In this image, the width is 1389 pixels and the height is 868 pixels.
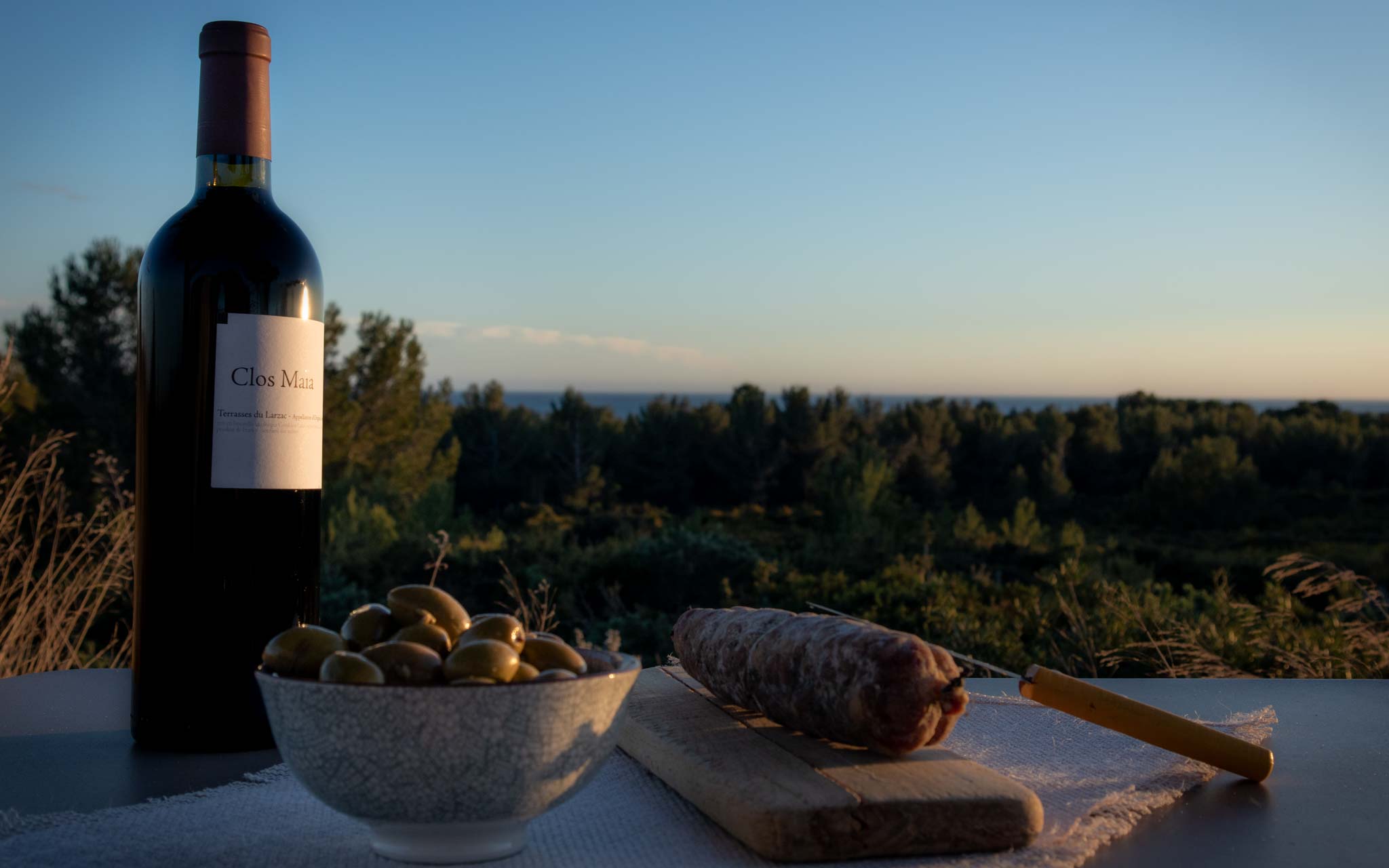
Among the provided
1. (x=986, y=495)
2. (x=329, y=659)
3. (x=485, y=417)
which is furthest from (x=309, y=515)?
(x=485, y=417)

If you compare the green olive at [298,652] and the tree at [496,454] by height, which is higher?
the green olive at [298,652]

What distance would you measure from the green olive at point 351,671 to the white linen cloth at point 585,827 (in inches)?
5.9

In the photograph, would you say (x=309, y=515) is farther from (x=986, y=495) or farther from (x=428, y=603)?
(x=986, y=495)

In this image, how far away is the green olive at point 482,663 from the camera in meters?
0.84

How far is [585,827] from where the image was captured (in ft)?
3.21

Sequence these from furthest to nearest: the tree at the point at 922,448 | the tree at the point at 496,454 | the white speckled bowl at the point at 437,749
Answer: the tree at the point at 496,454
the tree at the point at 922,448
the white speckled bowl at the point at 437,749

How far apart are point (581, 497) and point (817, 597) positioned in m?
15.4

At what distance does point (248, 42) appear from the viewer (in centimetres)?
120

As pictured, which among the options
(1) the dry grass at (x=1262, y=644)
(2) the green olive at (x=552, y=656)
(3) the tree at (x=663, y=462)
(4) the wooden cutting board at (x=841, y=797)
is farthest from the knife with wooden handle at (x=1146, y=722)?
(3) the tree at (x=663, y=462)

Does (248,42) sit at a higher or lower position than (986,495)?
higher

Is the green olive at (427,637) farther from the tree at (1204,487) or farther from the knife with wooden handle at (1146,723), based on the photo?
the tree at (1204,487)

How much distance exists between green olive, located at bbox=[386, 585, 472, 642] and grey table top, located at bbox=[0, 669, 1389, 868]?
0.31 m

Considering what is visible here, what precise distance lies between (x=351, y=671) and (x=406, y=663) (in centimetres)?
4

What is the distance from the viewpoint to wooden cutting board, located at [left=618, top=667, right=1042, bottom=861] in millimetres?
887
